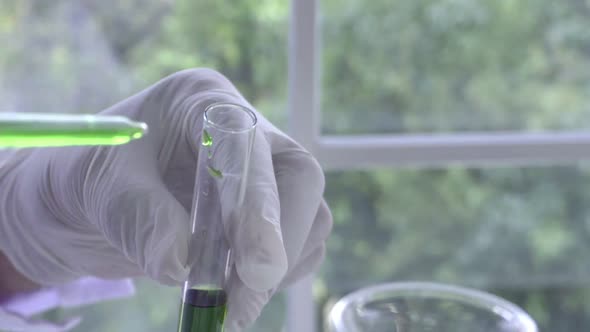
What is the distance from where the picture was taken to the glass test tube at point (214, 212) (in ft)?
1.84

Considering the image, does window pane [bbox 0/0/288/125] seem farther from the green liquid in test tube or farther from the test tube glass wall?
the green liquid in test tube

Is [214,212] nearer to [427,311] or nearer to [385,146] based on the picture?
[427,311]

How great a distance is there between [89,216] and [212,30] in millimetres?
724

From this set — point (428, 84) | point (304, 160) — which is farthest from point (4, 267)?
point (428, 84)

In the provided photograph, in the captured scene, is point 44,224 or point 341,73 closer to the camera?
point 44,224

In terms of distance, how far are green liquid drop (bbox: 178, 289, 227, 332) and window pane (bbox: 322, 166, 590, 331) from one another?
3.04 ft

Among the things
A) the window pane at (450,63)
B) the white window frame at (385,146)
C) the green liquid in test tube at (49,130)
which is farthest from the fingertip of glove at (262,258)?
the window pane at (450,63)

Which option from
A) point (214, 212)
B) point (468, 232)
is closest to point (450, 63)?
point (468, 232)

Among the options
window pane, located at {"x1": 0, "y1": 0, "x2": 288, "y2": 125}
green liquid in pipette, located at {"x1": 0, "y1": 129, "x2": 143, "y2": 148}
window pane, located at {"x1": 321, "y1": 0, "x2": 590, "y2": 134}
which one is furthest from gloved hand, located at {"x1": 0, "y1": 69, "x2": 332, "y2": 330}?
window pane, located at {"x1": 321, "y1": 0, "x2": 590, "y2": 134}

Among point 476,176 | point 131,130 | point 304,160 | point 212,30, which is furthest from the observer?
point 476,176

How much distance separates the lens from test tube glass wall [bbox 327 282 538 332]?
2.07 feet

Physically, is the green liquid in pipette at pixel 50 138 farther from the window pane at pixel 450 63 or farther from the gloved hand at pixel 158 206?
the window pane at pixel 450 63

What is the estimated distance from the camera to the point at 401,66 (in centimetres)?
144

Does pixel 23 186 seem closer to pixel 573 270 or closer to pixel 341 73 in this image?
pixel 341 73
